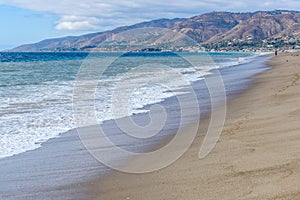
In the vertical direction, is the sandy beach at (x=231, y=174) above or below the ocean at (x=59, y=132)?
above

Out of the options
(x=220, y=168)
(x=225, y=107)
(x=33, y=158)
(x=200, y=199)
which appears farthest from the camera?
(x=225, y=107)

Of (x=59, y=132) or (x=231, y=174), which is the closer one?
(x=231, y=174)

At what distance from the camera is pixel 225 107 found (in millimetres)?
14648

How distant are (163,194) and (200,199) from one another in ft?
1.93

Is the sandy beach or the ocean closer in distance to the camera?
the sandy beach

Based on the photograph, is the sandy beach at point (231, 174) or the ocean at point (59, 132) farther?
the ocean at point (59, 132)

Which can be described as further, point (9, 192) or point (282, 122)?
point (282, 122)

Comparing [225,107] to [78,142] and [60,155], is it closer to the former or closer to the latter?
[78,142]

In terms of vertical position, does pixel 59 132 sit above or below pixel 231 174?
below

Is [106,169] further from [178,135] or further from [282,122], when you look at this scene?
[282,122]

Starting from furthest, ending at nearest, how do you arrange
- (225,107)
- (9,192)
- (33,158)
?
(225,107) < (33,158) < (9,192)

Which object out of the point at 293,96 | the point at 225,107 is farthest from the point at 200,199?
the point at 293,96

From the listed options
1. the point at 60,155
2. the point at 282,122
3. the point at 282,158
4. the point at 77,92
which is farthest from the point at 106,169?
the point at 77,92

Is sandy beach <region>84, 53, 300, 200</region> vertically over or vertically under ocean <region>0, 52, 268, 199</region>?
over
